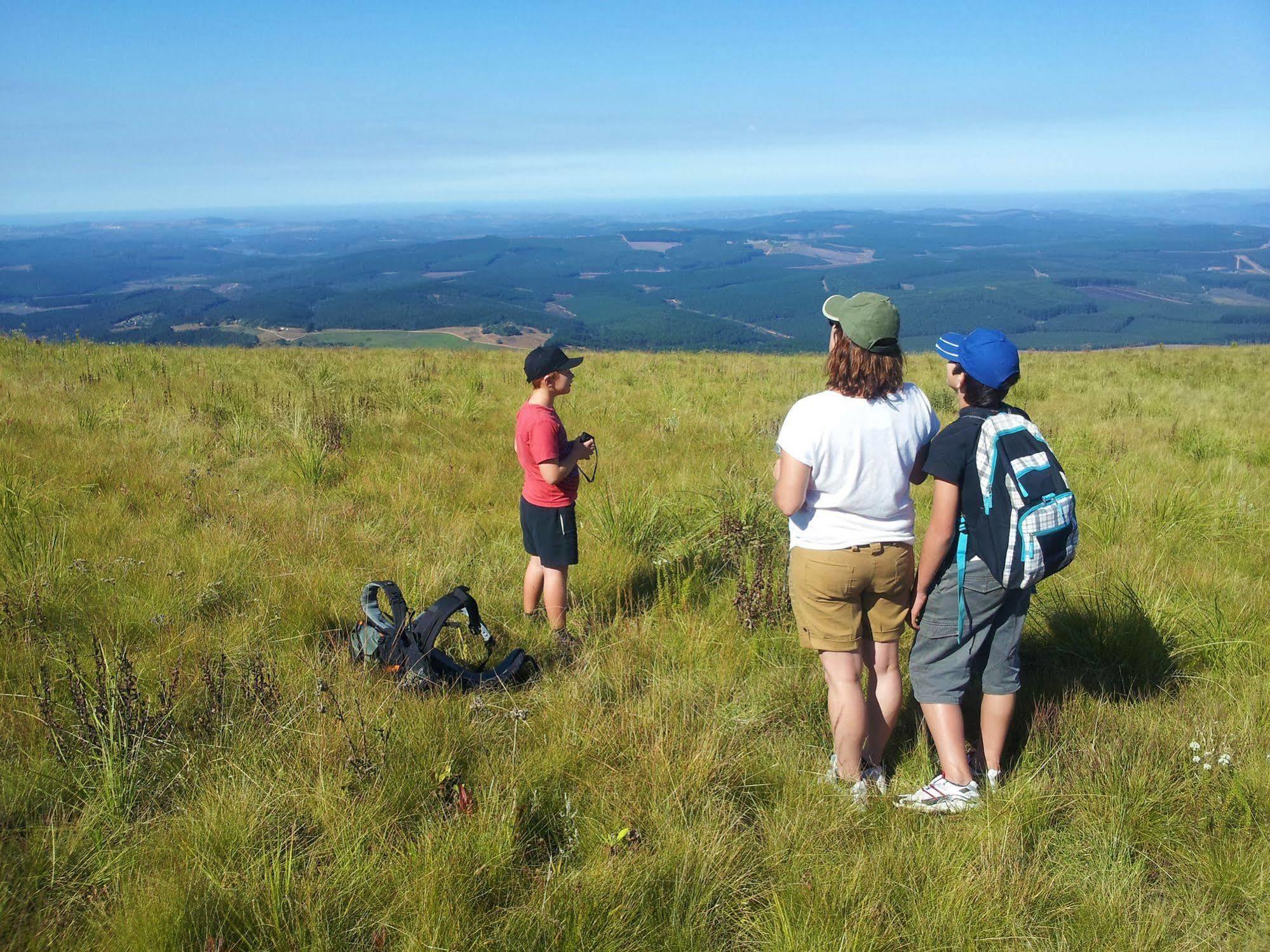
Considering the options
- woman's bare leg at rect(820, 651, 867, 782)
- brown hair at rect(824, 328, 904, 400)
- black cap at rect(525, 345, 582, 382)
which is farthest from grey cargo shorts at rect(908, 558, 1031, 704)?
black cap at rect(525, 345, 582, 382)

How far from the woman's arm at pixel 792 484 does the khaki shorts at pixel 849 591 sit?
0.21 meters

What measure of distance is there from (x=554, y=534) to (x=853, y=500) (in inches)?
65.3

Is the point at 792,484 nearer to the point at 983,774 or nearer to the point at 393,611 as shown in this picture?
the point at 983,774

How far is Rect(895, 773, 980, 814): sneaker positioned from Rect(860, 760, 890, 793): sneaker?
8 centimetres

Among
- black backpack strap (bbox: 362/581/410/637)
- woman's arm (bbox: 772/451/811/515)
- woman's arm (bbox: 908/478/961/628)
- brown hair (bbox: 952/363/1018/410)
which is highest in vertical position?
brown hair (bbox: 952/363/1018/410)

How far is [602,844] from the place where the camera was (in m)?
2.21

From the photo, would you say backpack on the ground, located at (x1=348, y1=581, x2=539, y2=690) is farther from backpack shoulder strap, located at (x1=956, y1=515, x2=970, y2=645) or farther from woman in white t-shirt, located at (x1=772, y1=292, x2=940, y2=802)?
backpack shoulder strap, located at (x1=956, y1=515, x2=970, y2=645)

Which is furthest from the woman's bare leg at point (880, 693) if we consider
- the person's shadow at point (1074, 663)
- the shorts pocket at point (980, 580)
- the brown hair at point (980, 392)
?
the brown hair at point (980, 392)

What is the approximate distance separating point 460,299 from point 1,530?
6784 inches

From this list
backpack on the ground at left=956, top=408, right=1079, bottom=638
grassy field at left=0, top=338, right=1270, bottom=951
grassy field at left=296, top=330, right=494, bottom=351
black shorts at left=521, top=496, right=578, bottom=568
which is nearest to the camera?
grassy field at left=0, top=338, right=1270, bottom=951

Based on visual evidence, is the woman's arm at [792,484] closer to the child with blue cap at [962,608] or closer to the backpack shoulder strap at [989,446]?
the child with blue cap at [962,608]

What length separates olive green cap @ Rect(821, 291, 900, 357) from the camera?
2438mm

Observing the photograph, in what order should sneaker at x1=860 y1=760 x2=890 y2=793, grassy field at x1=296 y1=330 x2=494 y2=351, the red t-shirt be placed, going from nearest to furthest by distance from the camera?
sneaker at x1=860 y1=760 x2=890 y2=793
the red t-shirt
grassy field at x1=296 y1=330 x2=494 y2=351

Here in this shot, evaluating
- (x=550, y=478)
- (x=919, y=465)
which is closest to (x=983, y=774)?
(x=919, y=465)
